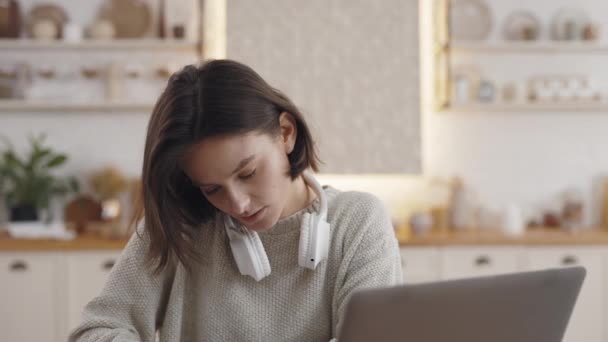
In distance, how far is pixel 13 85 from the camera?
12.1 ft

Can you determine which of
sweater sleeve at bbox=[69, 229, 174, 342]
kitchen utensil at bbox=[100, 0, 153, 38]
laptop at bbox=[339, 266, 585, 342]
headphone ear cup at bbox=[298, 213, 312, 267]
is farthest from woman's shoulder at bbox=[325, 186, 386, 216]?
kitchen utensil at bbox=[100, 0, 153, 38]

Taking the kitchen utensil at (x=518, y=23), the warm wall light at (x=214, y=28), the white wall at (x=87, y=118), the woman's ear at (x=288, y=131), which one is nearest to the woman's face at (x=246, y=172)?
the woman's ear at (x=288, y=131)

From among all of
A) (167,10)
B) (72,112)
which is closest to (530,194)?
(167,10)

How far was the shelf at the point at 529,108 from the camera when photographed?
12.1 feet

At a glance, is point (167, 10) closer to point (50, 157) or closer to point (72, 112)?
point (72, 112)

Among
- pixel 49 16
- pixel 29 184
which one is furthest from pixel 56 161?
pixel 49 16

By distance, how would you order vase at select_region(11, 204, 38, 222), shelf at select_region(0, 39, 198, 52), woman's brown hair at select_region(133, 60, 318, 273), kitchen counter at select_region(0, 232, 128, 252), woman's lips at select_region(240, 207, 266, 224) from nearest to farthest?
woman's brown hair at select_region(133, 60, 318, 273), woman's lips at select_region(240, 207, 266, 224), kitchen counter at select_region(0, 232, 128, 252), vase at select_region(11, 204, 38, 222), shelf at select_region(0, 39, 198, 52)

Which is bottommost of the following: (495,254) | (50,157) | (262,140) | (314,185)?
(495,254)

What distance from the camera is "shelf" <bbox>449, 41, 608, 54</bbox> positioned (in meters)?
3.74

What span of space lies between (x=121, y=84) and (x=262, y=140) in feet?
9.30

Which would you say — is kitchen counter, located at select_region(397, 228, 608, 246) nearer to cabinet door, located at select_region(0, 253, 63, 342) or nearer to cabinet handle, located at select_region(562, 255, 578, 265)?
cabinet handle, located at select_region(562, 255, 578, 265)

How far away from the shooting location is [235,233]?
129 centimetres

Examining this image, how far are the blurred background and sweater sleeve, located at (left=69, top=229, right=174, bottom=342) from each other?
2344 mm

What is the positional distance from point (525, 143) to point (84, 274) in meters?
2.46
